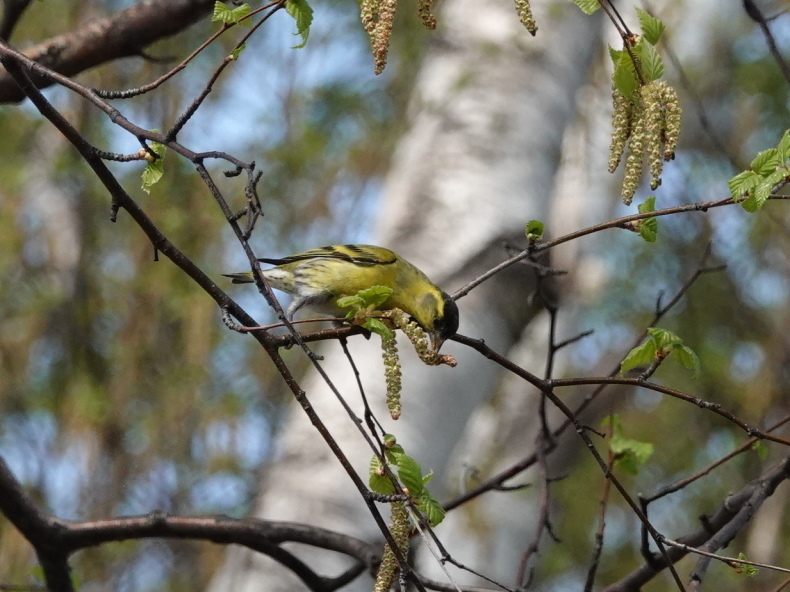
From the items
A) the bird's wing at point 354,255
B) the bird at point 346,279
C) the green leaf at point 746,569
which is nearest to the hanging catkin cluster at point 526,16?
the green leaf at point 746,569

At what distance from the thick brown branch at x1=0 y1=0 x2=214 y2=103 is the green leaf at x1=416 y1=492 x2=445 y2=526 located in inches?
83.3

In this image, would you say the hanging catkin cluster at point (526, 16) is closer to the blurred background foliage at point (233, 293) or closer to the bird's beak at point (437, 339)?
the bird's beak at point (437, 339)

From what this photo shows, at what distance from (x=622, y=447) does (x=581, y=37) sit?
295 centimetres

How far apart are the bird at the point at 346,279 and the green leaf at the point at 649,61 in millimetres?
1596

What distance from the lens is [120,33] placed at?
330 cm

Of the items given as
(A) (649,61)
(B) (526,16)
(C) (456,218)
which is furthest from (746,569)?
(C) (456,218)

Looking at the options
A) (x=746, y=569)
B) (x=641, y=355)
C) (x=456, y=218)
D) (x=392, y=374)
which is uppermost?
(x=456, y=218)

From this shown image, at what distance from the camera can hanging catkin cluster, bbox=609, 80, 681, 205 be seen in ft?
5.84

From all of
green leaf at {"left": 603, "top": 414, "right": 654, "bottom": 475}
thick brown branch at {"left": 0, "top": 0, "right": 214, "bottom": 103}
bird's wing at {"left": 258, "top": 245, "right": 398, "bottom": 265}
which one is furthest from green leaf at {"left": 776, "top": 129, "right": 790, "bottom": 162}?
bird's wing at {"left": 258, "top": 245, "right": 398, "bottom": 265}

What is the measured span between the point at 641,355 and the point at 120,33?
2.20 m

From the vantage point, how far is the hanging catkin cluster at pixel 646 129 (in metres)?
1.78

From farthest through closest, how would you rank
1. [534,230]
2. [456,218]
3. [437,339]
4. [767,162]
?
[456,218]
[437,339]
[534,230]
[767,162]

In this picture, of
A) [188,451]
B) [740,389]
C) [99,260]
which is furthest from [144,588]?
[740,389]

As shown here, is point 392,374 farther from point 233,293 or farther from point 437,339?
point 233,293
